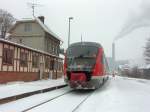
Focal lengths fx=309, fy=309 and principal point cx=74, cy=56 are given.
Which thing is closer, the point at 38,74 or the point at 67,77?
the point at 67,77

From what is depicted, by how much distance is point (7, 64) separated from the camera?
25.0 m

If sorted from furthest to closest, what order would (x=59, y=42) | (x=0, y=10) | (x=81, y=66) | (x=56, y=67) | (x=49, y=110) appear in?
1. (x=0, y=10)
2. (x=59, y=42)
3. (x=56, y=67)
4. (x=81, y=66)
5. (x=49, y=110)

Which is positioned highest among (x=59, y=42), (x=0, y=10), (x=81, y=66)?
(x=0, y=10)

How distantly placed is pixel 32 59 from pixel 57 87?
8864 millimetres

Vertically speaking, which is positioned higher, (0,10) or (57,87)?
(0,10)

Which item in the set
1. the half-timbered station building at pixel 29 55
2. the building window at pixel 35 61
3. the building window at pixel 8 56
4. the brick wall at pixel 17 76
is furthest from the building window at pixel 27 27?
the building window at pixel 8 56

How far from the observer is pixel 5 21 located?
205ft

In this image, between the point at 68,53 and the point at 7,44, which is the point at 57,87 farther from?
the point at 7,44

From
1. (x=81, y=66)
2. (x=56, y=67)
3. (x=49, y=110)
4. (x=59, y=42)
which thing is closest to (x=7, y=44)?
(x=81, y=66)

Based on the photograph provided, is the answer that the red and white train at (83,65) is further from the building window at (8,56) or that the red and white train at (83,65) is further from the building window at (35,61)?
the building window at (35,61)

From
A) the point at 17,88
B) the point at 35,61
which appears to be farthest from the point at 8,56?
the point at 35,61

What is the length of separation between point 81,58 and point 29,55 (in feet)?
38.1

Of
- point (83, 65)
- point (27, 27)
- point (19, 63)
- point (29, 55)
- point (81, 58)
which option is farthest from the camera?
point (27, 27)

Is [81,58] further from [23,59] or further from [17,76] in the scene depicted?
[23,59]
